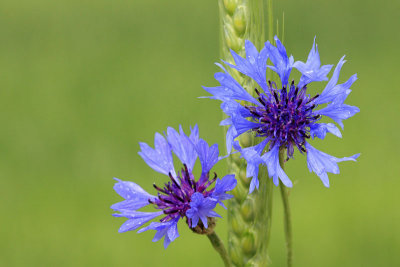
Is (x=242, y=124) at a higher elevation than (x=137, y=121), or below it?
below

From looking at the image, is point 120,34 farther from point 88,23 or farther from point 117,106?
point 117,106

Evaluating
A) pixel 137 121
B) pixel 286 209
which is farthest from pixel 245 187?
pixel 137 121

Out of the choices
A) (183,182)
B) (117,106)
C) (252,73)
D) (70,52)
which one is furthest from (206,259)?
(70,52)

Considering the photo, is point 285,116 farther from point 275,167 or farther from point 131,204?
Answer: point 131,204

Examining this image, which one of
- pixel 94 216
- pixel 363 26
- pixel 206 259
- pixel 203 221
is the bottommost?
pixel 203 221

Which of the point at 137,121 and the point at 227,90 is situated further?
the point at 137,121

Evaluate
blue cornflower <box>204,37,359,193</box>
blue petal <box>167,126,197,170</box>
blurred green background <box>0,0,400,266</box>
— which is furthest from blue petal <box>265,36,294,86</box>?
blurred green background <box>0,0,400,266</box>

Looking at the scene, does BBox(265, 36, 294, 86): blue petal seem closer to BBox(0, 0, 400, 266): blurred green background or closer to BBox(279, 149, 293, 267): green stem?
BBox(279, 149, 293, 267): green stem
